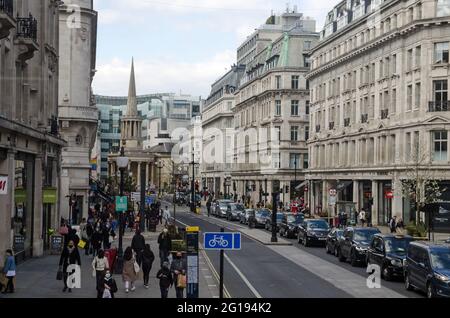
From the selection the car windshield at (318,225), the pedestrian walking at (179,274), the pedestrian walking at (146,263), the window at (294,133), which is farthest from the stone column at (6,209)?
the window at (294,133)

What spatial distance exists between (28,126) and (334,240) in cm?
1584

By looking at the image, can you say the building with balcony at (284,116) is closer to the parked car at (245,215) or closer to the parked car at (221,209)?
the parked car at (221,209)

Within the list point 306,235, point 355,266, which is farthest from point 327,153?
point 355,266

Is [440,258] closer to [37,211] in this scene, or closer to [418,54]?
[37,211]

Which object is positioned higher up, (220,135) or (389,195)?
(220,135)

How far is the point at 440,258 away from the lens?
25.1 m

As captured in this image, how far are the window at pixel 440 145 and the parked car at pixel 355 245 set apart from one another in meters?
23.3

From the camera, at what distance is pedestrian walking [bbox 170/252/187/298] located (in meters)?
23.0

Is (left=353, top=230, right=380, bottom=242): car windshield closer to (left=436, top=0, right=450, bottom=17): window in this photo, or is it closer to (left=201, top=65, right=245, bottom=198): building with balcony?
(left=436, top=0, right=450, bottom=17): window

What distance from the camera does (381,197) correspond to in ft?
228

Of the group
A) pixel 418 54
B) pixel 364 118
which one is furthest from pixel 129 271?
pixel 364 118

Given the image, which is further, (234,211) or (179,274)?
(234,211)

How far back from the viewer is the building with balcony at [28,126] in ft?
103

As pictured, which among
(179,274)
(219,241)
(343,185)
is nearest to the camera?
(219,241)
